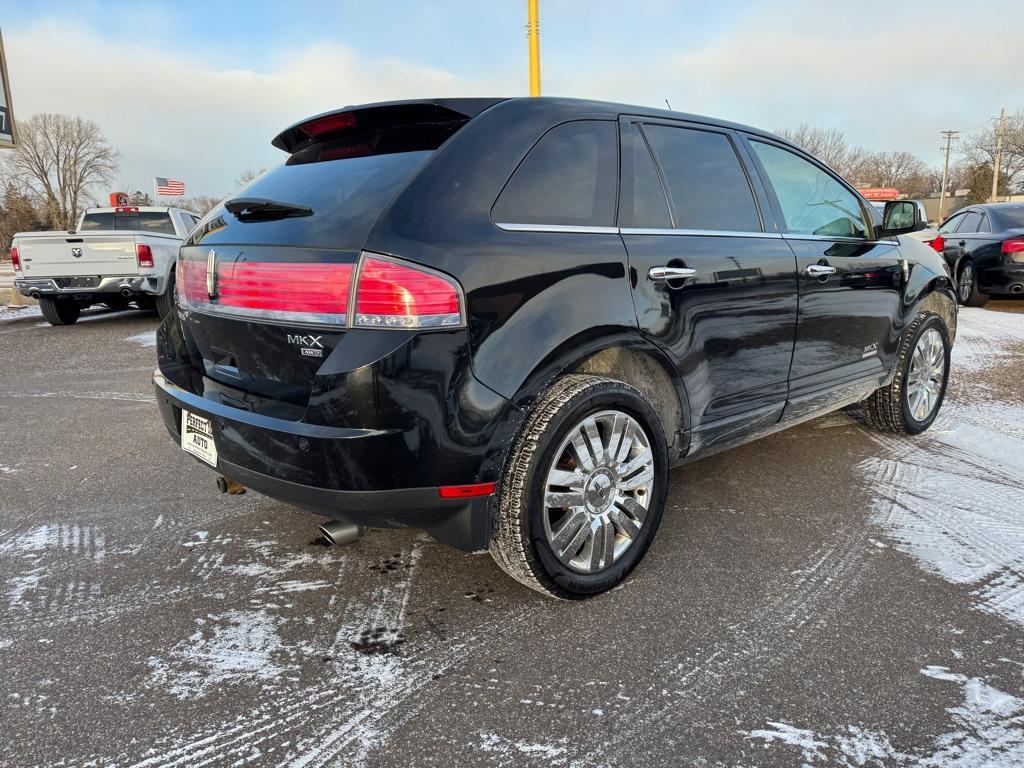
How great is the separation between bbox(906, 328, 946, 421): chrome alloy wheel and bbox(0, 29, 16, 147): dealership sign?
17.9m

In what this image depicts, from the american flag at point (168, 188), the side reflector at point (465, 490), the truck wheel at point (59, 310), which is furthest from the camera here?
the american flag at point (168, 188)

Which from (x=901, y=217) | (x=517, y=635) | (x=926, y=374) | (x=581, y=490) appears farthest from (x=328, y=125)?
(x=926, y=374)

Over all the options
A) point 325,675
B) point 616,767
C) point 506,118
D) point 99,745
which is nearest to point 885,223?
point 506,118

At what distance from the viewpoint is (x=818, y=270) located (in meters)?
3.34

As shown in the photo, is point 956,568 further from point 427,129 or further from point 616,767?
point 427,129

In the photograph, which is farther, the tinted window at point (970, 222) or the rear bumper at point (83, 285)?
the tinted window at point (970, 222)

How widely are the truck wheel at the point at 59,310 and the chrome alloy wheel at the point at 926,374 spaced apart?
33.8 feet

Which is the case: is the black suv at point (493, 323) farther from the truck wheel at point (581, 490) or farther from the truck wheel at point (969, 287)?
Answer: the truck wheel at point (969, 287)

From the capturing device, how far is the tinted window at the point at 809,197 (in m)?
3.42

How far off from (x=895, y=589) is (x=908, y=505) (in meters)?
0.90

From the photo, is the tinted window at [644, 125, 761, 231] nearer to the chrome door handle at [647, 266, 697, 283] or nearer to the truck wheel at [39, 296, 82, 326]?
the chrome door handle at [647, 266, 697, 283]

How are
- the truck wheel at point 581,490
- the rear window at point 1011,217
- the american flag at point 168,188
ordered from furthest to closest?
the american flag at point 168,188, the rear window at point 1011,217, the truck wheel at point 581,490

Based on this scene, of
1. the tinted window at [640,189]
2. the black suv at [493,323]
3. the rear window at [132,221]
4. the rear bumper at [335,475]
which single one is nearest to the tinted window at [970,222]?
the black suv at [493,323]

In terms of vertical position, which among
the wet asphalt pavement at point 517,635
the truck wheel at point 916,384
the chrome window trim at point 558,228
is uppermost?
the chrome window trim at point 558,228
